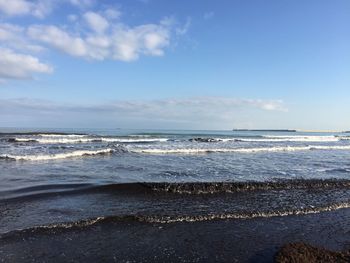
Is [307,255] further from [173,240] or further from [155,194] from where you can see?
[155,194]

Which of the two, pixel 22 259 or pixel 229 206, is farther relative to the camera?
pixel 229 206

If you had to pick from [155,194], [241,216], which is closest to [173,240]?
[241,216]

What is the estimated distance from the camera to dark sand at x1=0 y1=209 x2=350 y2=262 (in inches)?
252

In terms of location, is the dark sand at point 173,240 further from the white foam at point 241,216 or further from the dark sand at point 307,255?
the white foam at point 241,216

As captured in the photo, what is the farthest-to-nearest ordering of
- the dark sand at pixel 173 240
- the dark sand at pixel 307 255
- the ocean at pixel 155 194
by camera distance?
the ocean at pixel 155 194 → the dark sand at pixel 173 240 → the dark sand at pixel 307 255

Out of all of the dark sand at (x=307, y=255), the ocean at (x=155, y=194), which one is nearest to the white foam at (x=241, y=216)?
the ocean at (x=155, y=194)

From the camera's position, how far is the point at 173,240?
725cm

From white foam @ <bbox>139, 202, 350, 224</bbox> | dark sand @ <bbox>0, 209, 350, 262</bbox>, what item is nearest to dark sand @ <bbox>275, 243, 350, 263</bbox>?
dark sand @ <bbox>0, 209, 350, 262</bbox>

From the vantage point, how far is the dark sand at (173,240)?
640cm

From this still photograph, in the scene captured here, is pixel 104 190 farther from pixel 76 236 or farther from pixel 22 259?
pixel 22 259

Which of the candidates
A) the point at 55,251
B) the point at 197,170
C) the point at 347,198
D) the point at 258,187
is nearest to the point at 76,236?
the point at 55,251

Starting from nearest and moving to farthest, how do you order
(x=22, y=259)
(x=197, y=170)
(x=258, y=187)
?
(x=22, y=259) < (x=258, y=187) < (x=197, y=170)

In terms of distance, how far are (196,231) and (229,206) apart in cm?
251

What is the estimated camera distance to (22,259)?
616cm
